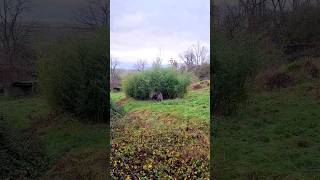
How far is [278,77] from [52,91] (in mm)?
2850

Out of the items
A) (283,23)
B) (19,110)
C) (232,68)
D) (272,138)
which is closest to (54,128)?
(19,110)

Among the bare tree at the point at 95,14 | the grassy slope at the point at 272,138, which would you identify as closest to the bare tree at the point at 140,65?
the bare tree at the point at 95,14

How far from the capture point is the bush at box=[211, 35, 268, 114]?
6289 millimetres

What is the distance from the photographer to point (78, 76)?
6258mm

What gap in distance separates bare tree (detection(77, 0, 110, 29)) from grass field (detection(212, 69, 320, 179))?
1.93m

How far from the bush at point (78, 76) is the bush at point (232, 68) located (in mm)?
1372

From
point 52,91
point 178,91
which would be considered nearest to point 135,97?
point 178,91

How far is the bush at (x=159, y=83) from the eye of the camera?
6.15 metres

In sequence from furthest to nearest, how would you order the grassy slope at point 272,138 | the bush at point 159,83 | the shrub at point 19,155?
1. the bush at point 159,83
2. the grassy slope at point 272,138
3. the shrub at point 19,155

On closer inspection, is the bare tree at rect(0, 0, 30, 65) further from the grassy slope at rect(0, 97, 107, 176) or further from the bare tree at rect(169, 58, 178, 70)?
the bare tree at rect(169, 58, 178, 70)

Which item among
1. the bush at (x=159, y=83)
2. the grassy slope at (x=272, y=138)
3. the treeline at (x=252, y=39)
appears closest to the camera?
the grassy slope at (x=272, y=138)

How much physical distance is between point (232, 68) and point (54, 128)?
2.33 meters

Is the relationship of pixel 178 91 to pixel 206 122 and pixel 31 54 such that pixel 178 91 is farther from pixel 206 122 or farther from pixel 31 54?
pixel 31 54

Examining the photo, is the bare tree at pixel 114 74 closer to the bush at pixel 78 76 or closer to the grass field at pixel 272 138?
the bush at pixel 78 76
